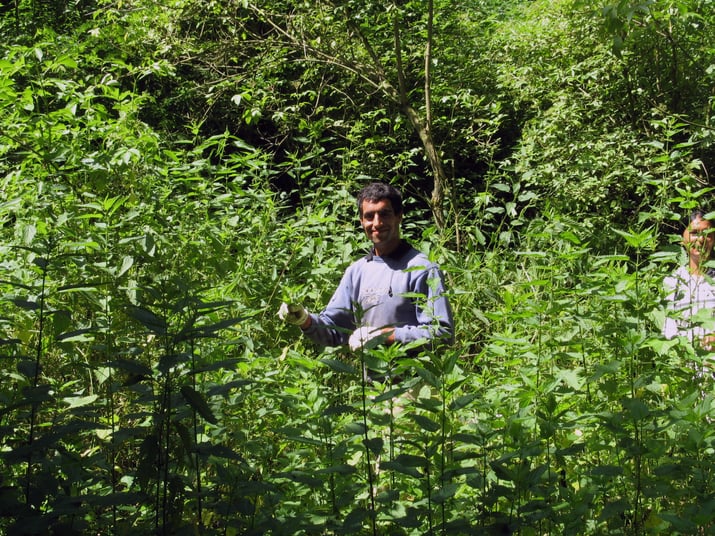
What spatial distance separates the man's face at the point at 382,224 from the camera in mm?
3342

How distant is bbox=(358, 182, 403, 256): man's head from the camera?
3.34 metres

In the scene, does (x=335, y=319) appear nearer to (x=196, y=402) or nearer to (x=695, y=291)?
(x=695, y=291)

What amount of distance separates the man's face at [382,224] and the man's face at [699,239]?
119 cm

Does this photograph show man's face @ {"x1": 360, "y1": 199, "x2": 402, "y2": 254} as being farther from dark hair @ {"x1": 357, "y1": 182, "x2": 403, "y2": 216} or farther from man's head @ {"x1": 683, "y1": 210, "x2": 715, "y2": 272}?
man's head @ {"x1": 683, "y1": 210, "x2": 715, "y2": 272}

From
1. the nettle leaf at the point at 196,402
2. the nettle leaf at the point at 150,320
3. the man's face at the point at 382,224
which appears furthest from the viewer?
the man's face at the point at 382,224

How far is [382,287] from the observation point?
3232 mm

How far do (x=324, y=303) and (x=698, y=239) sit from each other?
6.63ft

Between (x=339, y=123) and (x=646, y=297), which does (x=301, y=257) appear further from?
(x=339, y=123)

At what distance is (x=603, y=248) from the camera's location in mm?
5586

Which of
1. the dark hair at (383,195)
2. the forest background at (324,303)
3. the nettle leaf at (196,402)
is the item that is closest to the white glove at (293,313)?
the forest background at (324,303)

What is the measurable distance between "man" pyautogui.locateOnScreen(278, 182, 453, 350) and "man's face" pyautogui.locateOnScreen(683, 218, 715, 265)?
915 millimetres

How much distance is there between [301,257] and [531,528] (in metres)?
2.48

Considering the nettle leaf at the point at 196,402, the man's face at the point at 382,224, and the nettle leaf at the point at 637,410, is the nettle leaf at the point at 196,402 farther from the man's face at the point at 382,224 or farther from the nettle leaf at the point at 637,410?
the man's face at the point at 382,224

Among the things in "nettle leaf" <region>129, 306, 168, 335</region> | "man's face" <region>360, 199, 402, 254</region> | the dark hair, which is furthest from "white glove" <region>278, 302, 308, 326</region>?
"nettle leaf" <region>129, 306, 168, 335</region>
